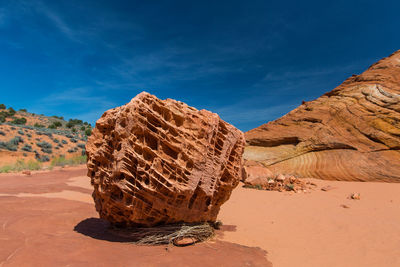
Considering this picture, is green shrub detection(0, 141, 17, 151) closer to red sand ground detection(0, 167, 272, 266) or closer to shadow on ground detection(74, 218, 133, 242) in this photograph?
red sand ground detection(0, 167, 272, 266)

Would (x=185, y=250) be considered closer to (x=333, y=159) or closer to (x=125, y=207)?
(x=125, y=207)

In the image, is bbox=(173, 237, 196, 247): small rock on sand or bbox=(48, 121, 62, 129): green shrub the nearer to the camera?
bbox=(173, 237, 196, 247): small rock on sand

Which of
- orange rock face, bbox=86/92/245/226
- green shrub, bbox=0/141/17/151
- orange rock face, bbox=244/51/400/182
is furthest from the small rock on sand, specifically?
green shrub, bbox=0/141/17/151

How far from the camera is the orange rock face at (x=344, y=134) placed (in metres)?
10.9

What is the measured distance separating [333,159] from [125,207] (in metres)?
11.0

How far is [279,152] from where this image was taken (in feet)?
44.2

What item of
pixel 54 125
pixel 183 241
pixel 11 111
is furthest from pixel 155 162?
pixel 11 111

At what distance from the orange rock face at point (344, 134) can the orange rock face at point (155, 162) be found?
868cm

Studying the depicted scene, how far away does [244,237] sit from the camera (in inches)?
216

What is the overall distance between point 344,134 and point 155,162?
38.8ft

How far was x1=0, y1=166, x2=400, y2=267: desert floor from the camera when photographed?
3611 millimetres

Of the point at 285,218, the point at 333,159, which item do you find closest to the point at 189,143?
the point at 285,218

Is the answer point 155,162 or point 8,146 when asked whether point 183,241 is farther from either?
point 8,146

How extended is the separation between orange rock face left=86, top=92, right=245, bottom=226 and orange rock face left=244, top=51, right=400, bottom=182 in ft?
28.5
